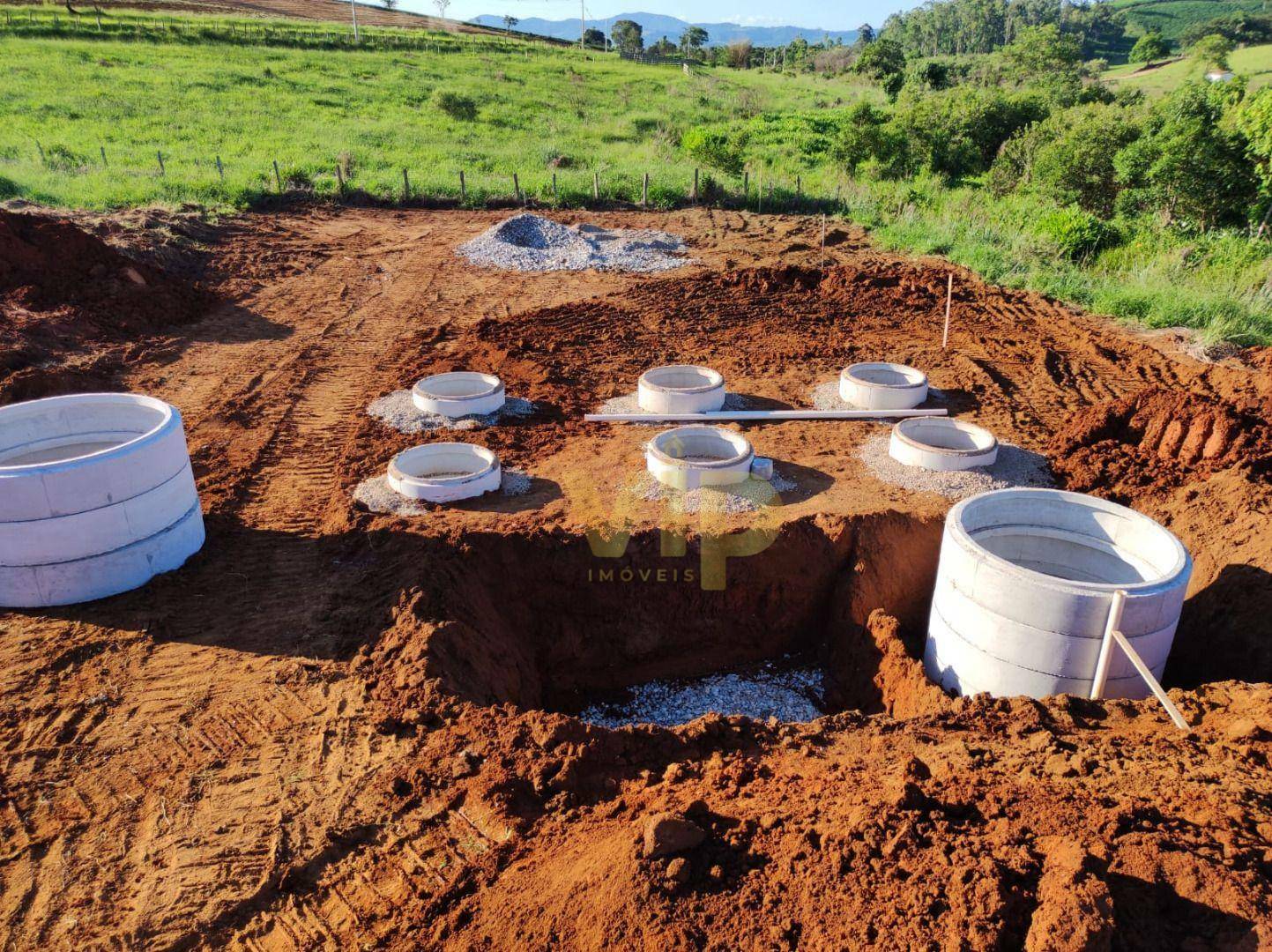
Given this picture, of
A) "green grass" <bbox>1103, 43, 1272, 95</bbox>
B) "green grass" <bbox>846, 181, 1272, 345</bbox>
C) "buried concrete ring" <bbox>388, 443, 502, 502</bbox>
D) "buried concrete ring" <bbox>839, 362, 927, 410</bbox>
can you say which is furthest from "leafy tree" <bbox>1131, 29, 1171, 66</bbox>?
"buried concrete ring" <bbox>388, 443, 502, 502</bbox>

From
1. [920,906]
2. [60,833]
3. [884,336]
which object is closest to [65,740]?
[60,833]

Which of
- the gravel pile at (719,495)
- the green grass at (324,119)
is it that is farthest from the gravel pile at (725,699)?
the green grass at (324,119)

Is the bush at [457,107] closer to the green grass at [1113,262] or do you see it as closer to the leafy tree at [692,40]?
the green grass at [1113,262]

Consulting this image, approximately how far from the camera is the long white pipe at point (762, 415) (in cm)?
1086

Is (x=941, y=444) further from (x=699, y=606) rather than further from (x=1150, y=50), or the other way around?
(x=1150, y=50)

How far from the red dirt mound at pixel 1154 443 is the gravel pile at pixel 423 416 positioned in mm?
6713

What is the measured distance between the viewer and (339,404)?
1147cm

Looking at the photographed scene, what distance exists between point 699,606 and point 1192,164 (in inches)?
666

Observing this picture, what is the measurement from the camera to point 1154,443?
9906 millimetres

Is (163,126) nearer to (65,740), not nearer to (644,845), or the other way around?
(65,740)

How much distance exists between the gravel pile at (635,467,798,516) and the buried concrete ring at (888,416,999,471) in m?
1.47

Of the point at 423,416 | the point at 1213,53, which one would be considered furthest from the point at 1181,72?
the point at 423,416

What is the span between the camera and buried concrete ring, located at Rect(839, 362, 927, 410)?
11.2m

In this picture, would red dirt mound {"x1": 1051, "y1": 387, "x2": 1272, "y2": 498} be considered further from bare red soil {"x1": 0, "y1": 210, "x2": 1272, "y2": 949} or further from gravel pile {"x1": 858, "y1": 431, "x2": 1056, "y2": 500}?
gravel pile {"x1": 858, "y1": 431, "x2": 1056, "y2": 500}
